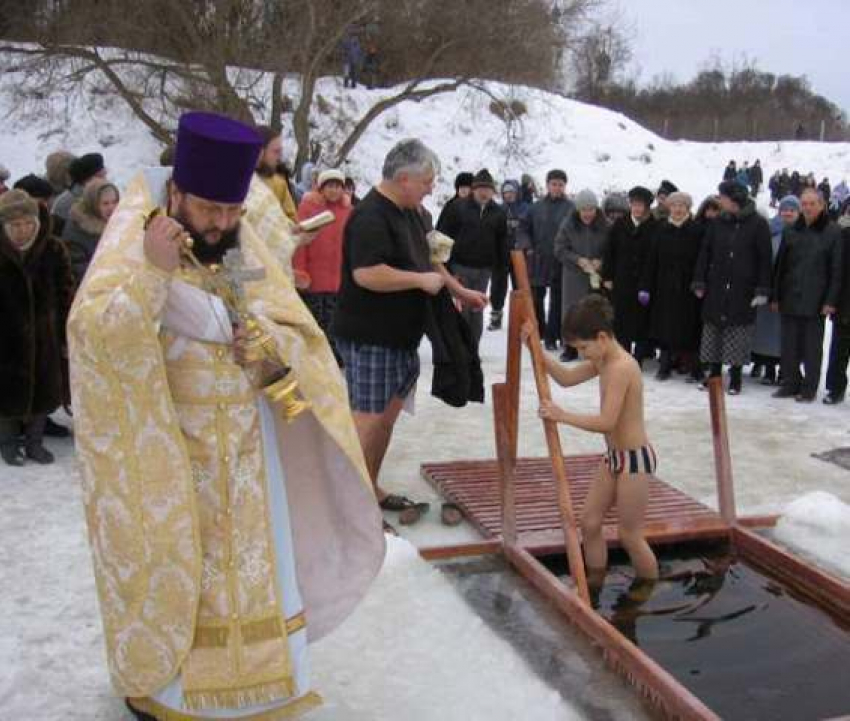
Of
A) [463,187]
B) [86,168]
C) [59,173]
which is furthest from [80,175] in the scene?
[463,187]

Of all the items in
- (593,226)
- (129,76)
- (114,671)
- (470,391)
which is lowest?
(114,671)

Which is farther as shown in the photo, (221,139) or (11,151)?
(11,151)

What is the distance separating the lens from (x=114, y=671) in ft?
9.09

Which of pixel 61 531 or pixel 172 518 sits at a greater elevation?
pixel 172 518

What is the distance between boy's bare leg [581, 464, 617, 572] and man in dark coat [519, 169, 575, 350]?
598 cm

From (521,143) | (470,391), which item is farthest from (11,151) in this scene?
(470,391)

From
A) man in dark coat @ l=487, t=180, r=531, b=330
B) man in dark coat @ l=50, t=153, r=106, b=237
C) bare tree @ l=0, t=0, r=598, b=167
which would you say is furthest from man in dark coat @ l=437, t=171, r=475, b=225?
bare tree @ l=0, t=0, r=598, b=167

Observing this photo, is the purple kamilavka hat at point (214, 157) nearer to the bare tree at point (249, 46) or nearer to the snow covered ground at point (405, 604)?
the snow covered ground at point (405, 604)

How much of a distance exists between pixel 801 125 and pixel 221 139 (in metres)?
46.7

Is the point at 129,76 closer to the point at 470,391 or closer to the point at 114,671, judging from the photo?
the point at 470,391

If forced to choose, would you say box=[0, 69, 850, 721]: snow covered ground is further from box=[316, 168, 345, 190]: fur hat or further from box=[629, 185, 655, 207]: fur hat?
box=[316, 168, 345, 190]: fur hat

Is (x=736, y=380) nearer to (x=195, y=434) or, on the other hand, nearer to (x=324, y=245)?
(x=324, y=245)

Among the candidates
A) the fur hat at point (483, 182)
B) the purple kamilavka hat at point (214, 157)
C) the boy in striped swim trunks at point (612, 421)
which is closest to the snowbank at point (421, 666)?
the boy in striped swim trunks at point (612, 421)

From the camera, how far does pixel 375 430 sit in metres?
4.82
